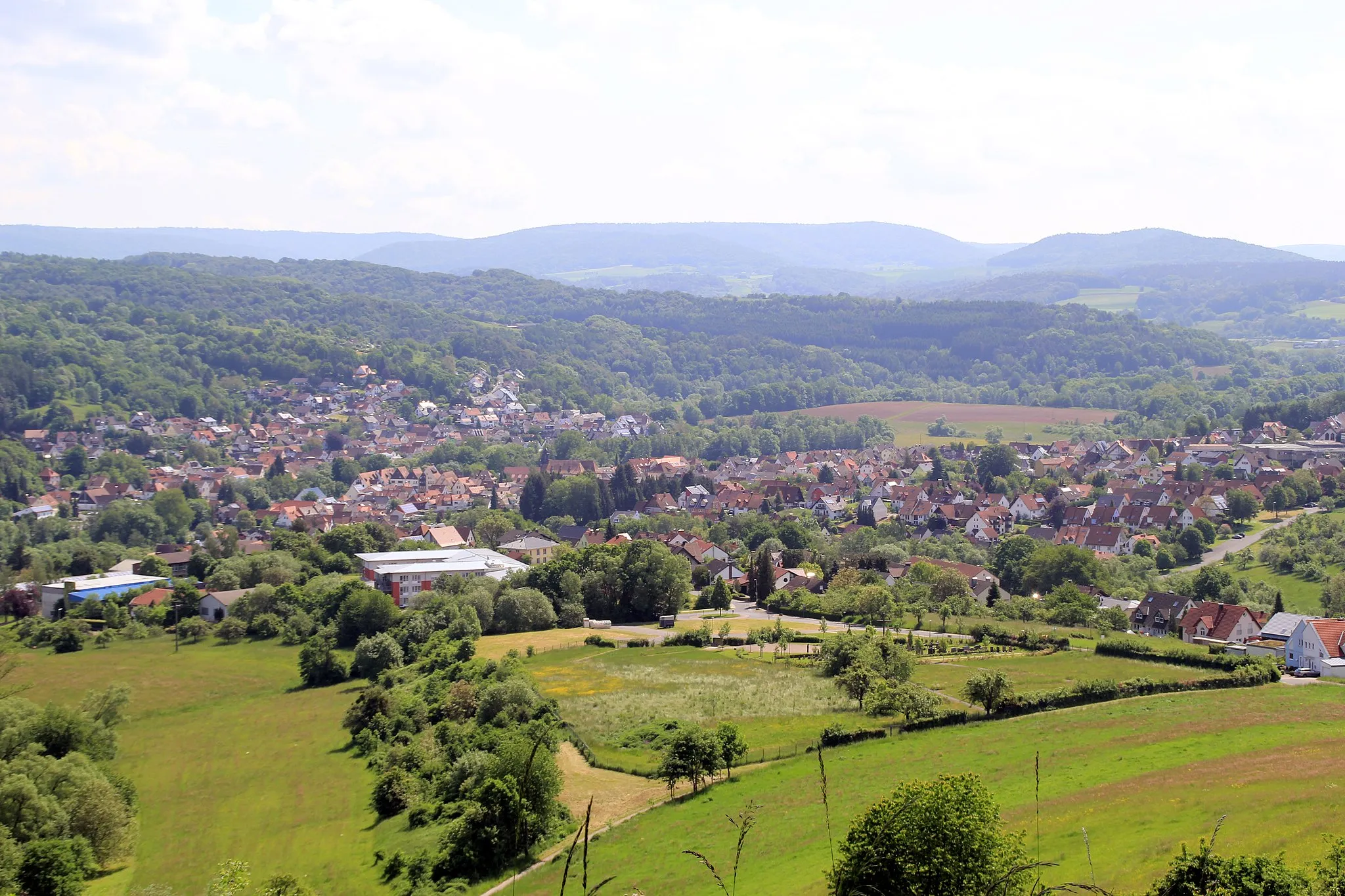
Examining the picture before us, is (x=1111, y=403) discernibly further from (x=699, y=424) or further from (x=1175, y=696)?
(x=1175, y=696)

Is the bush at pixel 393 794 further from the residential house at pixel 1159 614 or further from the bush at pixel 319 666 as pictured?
the residential house at pixel 1159 614

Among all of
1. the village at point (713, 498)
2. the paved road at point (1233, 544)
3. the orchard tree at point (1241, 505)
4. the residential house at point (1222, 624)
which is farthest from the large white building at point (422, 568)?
the orchard tree at point (1241, 505)

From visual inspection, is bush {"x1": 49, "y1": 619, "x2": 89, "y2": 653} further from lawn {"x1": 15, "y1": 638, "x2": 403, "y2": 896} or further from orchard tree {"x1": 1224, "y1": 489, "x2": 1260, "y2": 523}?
orchard tree {"x1": 1224, "y1": 489, "x2": 1260, "y2": 523}

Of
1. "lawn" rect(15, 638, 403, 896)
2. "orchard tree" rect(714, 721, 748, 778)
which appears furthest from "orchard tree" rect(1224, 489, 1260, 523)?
"lawn" rect(15, 638, 403, 896)

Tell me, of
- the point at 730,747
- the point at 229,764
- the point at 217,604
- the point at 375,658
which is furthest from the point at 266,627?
the point at 730,747

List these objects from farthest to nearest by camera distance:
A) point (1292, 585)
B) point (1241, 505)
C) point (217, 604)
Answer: point (1241, 505)
point (217, 604)
point (1292, 585)

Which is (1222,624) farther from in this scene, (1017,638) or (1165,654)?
(1165,654)
